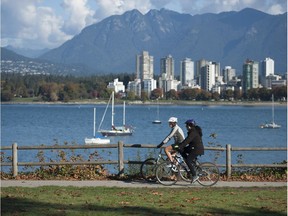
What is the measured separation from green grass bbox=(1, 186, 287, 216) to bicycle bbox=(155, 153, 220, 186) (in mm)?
732

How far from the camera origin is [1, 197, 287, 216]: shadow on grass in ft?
37.9

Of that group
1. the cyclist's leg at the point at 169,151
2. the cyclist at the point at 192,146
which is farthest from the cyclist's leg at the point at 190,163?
the cyclist's leg at the point at 169,151

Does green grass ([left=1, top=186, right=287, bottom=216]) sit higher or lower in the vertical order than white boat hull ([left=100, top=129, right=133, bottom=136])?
higher

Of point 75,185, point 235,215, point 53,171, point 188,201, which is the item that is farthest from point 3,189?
point 235,215

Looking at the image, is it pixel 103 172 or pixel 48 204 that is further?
pixel 103 172

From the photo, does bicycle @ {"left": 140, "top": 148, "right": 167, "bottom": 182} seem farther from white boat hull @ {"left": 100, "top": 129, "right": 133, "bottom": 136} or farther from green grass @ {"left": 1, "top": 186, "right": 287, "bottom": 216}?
white boat hull @ {"left": 100, "top": 129, "right": 133, "bottom": 136}

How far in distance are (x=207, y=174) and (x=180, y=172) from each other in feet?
2.32

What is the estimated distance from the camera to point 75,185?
51.8 feet

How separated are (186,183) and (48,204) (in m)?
5.00

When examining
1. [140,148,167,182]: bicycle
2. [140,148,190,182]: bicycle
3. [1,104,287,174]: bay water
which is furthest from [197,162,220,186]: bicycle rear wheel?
[1,104,287,174]: bay water

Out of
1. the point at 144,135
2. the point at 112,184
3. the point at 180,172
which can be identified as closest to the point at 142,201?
the point at 112,184

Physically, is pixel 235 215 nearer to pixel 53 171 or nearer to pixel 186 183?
pixel 186 183

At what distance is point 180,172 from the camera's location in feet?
53.3

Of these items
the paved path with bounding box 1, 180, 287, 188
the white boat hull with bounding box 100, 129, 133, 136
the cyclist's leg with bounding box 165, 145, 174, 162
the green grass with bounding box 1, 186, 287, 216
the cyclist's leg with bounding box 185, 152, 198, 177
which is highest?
the cyclist's leg with bounding box 165, 145, 174, 162
